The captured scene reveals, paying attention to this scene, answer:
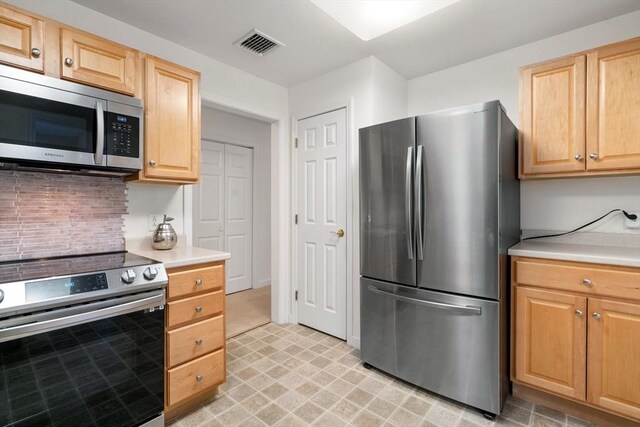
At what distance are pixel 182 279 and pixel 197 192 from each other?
7.90 ft

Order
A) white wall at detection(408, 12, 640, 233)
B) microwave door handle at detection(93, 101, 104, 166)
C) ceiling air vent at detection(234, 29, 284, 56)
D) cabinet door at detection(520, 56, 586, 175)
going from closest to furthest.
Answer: microwave door handle at detection(93, 101, 104, 166)
cabinet door at detection(520, 56, 586, 175)
white wall at detection(408, 12, 640, 233)
ceiling air vent at detection(234, 29, 284, 56)

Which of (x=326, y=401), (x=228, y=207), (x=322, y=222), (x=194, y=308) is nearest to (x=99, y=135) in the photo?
(x=194, y=308)

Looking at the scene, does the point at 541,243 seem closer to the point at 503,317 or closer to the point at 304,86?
the point at 503,317

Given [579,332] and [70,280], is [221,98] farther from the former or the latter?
[579,332]

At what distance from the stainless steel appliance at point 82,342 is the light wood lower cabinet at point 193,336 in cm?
8

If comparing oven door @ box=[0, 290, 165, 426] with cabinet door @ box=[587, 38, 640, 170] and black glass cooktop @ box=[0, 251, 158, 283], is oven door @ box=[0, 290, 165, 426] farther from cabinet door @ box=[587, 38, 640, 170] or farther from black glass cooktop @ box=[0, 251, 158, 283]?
cabinet door @ box=[587, 38, 640, 170]

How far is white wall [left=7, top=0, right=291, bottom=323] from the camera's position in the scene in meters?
1.90

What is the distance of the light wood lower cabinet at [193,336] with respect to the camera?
167 cm

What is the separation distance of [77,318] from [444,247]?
6.16ft

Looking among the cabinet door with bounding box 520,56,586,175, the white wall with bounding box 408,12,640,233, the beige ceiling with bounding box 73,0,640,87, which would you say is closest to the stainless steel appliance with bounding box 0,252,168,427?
the beige ceiling with bounding box 73,0,640,87

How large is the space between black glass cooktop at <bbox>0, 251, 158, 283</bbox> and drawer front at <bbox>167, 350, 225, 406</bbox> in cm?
65

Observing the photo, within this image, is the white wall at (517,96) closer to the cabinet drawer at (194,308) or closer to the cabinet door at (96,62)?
the cabinet drawer at (194,308)

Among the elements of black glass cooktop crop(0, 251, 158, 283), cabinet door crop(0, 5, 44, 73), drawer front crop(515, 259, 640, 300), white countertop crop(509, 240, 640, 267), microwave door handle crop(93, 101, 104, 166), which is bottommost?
drawer front crop(515, 259, 640, 300)

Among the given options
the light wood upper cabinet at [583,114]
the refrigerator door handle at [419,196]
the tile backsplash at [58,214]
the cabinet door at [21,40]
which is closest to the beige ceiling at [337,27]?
the light wood upper cabinet at [583,114]
